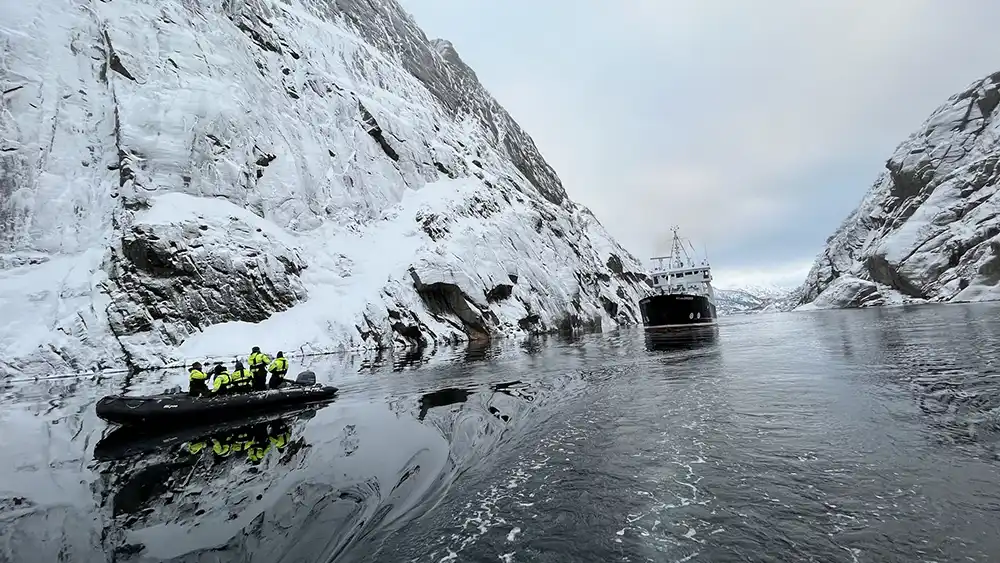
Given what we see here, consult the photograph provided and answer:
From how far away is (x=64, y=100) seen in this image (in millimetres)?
30281

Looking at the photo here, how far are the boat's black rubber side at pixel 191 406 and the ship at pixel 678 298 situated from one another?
136ft

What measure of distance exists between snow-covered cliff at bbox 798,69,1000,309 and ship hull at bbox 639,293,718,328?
5961 cm

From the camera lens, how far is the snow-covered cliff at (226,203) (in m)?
25.8

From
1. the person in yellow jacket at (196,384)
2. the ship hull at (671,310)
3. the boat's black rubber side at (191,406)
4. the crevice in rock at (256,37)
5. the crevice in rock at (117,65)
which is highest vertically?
the crevice in rock at (256,37)

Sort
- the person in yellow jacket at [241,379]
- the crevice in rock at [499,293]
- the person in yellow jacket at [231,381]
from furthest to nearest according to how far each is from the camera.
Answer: the crevice in rock at [499,293] < the person in yellow jacket at [241,379] < the person in yellow jacket at [231,381]

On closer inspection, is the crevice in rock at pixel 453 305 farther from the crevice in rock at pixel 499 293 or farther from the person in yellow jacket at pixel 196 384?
the person in yellow jacket at pixel 196 384

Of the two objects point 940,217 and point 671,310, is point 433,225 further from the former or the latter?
point 940,217

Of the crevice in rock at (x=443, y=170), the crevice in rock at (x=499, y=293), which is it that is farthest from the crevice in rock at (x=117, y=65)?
the crevice in rock at (x=499, y=293)

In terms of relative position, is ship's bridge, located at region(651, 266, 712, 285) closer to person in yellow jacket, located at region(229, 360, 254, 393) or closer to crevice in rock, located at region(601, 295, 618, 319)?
crevice in rock, located at region(601, 295, 618, 319)

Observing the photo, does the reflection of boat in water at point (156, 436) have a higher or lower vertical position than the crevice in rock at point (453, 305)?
lower

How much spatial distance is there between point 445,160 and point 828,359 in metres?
43.3

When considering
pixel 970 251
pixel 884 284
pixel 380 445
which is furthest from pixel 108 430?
pixel 884 284

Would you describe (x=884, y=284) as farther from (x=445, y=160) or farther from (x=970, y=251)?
(x=445, y=160)

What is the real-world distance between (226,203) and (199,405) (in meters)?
24.5
